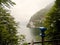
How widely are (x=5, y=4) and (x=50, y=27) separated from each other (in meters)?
5.14

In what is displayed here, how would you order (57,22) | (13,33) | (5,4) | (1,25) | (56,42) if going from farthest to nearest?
(57,22)
(56,42)
(13,33)
(1,25)
(5,4)

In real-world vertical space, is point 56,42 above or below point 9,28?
below

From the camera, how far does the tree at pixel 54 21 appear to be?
8887mm

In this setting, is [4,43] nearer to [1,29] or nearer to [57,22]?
[1,29]

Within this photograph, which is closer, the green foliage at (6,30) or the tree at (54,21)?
the green foliage at (6,30)

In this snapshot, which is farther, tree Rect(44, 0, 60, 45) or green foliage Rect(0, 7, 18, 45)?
tree Rect(44, 0, 60, 45)

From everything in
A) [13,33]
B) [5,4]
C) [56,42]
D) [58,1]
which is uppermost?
[58,1]

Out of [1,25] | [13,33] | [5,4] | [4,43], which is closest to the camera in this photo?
[5,4]

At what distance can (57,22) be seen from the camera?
8.96 metres

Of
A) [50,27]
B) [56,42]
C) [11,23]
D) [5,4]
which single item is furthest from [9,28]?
[50,27]

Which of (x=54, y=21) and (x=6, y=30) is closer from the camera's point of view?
(x=6, y=30)

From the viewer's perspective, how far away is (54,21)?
8953 millimetres

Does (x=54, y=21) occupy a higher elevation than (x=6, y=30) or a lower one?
higher

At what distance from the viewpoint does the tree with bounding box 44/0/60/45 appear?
29.2 ft
